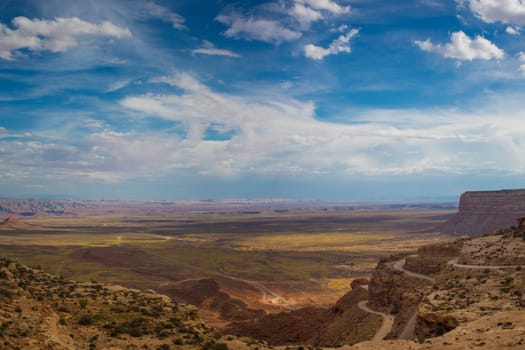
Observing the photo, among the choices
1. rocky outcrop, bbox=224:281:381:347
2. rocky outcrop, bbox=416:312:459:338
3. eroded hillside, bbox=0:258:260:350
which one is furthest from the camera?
rocky outcrop, bbox=224:281:381:347

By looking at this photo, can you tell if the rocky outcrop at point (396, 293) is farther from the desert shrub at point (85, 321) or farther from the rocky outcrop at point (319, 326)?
the desert shrub at point (85, 321)

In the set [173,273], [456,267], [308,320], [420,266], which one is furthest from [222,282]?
[456,267]

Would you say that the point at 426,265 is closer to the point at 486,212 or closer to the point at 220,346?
the point at 220,346

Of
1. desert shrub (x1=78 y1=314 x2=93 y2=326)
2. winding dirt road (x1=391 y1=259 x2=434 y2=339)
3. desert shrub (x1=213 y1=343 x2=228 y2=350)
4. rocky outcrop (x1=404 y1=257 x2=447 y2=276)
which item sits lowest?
winding dirt road (x1=391 y1=259 x2=434 y2=339)

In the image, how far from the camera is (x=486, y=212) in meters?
157

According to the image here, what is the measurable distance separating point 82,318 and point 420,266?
101ft

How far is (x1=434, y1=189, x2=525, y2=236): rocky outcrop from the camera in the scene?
149 m

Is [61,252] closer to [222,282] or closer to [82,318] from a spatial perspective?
[222,282]

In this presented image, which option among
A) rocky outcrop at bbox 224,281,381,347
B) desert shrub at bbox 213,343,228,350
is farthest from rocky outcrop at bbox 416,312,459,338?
desert shrub at bbox 213,343,228,350

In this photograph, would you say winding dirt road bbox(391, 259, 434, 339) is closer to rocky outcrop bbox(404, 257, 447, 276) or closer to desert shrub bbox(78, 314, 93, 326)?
rocky outcrop bbox(404, 257, 447, 276)

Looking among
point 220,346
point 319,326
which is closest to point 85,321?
point 220,346

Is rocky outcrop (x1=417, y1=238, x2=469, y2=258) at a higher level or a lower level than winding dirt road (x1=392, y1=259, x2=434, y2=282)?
higher

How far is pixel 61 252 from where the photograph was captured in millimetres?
Result: 125688

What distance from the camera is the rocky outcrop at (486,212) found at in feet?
487
